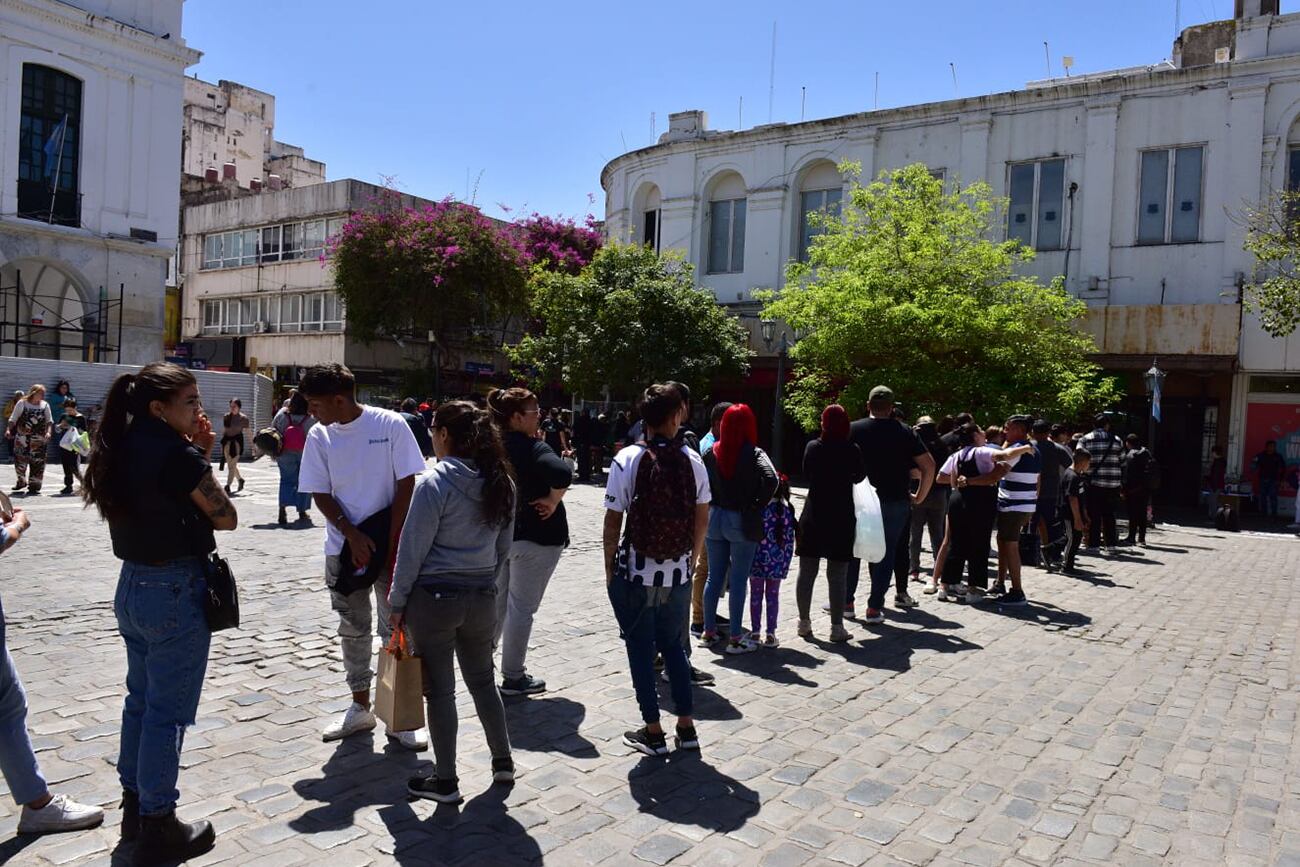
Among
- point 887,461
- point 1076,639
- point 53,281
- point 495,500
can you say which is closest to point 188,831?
point 495,500

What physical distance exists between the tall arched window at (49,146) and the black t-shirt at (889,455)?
2292 centimetres

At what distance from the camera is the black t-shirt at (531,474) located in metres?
5.15

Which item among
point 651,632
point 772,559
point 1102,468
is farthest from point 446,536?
point 1102,468

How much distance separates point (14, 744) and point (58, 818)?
1.11ft

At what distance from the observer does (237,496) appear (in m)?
15.1

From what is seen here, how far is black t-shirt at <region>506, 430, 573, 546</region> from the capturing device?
5.15 metres

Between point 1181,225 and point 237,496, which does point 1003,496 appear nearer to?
point 237,496

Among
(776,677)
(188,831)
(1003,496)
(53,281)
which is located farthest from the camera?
(53,281)

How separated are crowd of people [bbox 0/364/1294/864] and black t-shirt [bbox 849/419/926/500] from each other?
2 centimetres

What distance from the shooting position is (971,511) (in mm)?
8836

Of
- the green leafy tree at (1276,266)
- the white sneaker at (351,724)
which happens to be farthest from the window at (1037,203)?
the white sneaker at (351,724)

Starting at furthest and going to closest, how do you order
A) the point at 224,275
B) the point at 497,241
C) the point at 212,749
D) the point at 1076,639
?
the point at 224,275, the point at 497,241, the point at 1076,639, the point at 212,749

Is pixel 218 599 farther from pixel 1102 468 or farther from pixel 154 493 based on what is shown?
pixel 1102 468

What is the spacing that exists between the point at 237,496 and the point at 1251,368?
19904 millimetres
